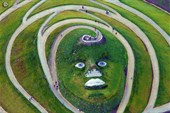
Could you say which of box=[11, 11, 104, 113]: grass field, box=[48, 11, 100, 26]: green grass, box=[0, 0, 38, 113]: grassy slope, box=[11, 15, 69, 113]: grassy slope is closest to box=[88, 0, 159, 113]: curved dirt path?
box=[48, 11, 100, 26]: green grass

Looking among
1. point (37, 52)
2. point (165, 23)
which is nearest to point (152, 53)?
point (165, 23)

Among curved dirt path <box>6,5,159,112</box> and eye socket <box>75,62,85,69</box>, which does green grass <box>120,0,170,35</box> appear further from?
eye socket <box>75,62,85,69</box>

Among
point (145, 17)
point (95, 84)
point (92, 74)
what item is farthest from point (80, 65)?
point (145, 17)

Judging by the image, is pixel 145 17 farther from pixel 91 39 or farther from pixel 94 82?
pixel 94 82

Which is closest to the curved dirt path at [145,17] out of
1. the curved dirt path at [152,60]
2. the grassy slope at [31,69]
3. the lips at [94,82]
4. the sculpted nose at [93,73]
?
the curved dirt path at [152,60]

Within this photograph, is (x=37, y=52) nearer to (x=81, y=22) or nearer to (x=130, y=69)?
(x=81, y=22)

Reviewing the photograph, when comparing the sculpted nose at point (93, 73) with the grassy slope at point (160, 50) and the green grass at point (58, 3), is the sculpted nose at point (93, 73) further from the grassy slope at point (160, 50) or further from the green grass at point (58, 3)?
the green grass at point (58, 3)
